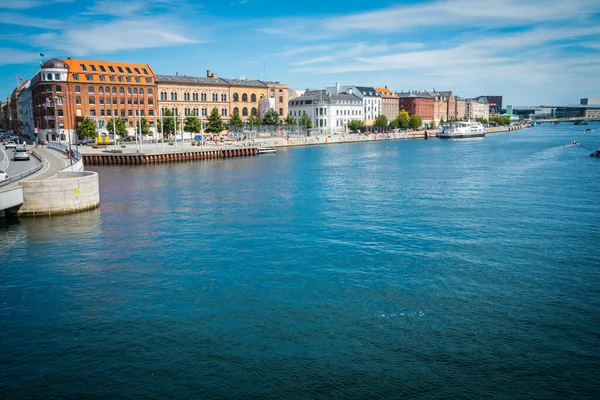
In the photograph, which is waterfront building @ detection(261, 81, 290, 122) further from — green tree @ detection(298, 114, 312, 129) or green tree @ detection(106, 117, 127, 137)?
green tree @ detection(106, 117, 127, 137)

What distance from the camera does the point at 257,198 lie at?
4831cm

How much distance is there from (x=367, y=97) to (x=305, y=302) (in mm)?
171553

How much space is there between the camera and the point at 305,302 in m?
21.5

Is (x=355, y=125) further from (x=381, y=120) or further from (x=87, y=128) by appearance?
(x=87, y=128)

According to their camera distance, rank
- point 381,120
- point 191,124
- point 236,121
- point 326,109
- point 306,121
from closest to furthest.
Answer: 1. point 191,124
2. point 236,121
3. point 306,121
4. point 326,109
5. point 381,120

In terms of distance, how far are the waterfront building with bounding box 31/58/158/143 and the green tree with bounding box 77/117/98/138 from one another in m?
2.19

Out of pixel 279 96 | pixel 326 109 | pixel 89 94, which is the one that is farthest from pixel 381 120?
pixel 89 94

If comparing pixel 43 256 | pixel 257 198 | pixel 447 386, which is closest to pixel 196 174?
pixel 257 198

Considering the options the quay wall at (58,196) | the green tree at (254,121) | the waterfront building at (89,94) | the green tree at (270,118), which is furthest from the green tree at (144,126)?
the quay wall at (58,196)

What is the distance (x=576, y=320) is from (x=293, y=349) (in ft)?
36.6

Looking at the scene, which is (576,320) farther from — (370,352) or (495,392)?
(370,352)

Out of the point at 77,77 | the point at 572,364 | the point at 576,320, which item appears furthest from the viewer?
the point at 77,77

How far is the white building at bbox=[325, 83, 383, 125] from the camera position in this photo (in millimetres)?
183750

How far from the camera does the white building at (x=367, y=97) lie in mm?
183750
